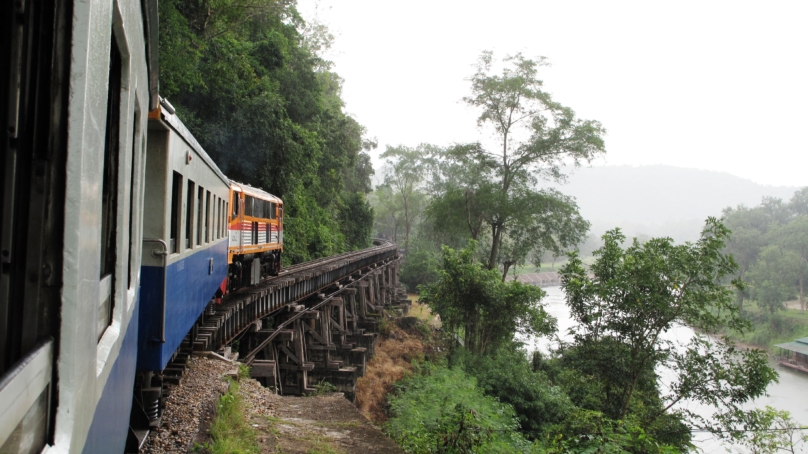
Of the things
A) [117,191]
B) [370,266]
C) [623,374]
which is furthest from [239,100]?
[117,191]

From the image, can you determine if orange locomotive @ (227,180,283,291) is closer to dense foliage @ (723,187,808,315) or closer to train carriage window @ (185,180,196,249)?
train carriage window @ (185,180,196,249)

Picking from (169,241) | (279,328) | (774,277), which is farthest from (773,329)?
(169,241)

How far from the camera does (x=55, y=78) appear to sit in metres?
1.03

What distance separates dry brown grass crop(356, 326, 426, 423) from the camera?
53.0 ft

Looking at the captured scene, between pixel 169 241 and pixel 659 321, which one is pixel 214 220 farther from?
pixel 659 321

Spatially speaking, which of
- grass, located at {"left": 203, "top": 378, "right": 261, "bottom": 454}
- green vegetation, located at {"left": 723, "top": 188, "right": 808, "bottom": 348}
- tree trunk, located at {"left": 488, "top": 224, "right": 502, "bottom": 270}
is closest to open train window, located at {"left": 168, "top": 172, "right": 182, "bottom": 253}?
grass, located at {"left": 203, "top": 378, "right": 261, "bottom": 454}

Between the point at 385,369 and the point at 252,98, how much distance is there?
32.4 feet

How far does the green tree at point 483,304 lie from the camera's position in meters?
17.7

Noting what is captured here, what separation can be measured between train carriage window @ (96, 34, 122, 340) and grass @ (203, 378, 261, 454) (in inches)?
135

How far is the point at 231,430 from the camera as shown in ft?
17.9

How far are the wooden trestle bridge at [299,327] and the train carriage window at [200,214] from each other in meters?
2.29

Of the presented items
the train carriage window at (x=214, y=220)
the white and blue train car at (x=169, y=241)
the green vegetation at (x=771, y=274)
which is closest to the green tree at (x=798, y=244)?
the green vegetation at (x=771, y=274)

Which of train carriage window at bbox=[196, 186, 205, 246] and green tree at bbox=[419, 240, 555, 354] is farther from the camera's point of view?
green tree at bbox=[419, 240, 555, 354]

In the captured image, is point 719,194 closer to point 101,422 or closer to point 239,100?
point 239,100
